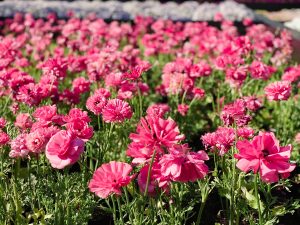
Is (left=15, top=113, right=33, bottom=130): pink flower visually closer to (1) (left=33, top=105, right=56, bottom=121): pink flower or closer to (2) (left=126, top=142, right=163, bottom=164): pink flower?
(1) (left=33, top=105, right=56, bottom=121): pink flower

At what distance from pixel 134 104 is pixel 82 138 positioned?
134 centimetres

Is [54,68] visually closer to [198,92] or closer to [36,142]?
[198,92]

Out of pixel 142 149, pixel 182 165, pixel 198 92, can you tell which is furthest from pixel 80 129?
pixel 198 92

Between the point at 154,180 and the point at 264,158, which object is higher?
the point at 264,158

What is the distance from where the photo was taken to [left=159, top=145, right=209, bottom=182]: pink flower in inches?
63.1

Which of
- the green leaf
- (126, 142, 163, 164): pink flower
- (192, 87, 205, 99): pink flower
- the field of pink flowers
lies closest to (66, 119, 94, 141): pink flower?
the field of pink flowers

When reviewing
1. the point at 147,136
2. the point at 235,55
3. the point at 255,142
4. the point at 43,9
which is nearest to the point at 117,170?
the point at 147,136

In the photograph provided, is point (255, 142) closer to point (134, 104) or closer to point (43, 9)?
point (134, 104)

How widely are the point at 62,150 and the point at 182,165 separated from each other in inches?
15.3

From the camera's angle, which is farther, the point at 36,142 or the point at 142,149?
the point at 36,142

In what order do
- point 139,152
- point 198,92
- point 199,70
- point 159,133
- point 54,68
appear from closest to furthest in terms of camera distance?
1. point 159,133
2. point 139,152
3. point 54,68
4. point 198,92
5. point 199,70

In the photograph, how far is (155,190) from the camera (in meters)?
1.89

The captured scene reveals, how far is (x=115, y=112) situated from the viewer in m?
2.07

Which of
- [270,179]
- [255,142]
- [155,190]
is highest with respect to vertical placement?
[255,142]
